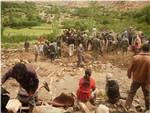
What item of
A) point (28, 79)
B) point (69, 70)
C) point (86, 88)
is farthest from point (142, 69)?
point (69, 70)

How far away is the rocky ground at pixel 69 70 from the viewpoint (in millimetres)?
15142

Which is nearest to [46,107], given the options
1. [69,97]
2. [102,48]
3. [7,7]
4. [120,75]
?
[69,97]

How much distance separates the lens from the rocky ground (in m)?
15.1

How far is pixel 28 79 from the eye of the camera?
7227 mm

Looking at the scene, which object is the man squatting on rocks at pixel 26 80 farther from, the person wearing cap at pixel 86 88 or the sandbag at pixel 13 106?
the person wearing cap at pixel 86 88

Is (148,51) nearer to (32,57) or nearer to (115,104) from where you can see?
(115,104)

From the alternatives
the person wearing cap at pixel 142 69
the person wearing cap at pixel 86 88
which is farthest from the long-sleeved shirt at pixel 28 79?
the person wearing cap at pixel 142 69

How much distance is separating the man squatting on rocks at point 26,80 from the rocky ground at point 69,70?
18.7ft

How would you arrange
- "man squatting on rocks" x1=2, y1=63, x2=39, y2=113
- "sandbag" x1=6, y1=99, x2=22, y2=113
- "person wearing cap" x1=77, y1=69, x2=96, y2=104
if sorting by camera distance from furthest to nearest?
"person wearing cap" x1=77, y1=69, x2=96, y2=104 < "sandbag" x1=6, y1=99, x2=22, y2=113 < "man squatting on rocks" x1=2, y1=63, x2=39, y2=113

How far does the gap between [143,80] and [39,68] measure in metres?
10.8

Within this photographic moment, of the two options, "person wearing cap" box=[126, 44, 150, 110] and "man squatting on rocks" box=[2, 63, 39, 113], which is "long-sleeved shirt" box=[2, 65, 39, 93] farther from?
"person wearing cap" box=[126, 44, 150, 110]

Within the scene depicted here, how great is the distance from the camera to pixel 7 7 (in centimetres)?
6341

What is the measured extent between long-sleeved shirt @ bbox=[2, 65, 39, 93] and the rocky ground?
19.5 feet

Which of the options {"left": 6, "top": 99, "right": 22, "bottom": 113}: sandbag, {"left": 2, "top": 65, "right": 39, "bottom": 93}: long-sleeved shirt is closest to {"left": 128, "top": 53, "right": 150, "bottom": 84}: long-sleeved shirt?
{"left": 2, "top": 65, "right": 39, "bottom": 93}: long-sleeved shirt
